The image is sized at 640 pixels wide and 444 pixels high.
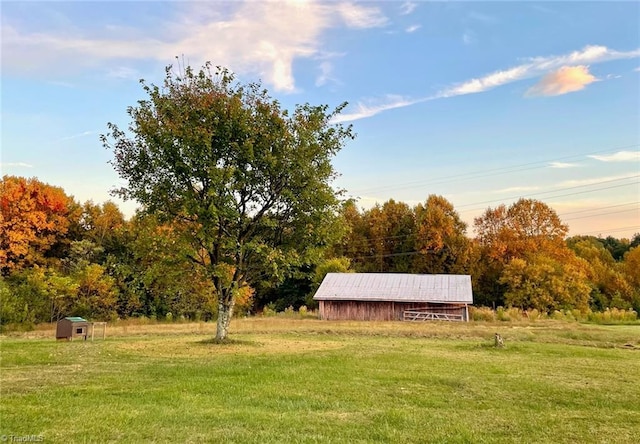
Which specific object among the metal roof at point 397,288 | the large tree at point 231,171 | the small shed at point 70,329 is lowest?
the small shed at point 70,329

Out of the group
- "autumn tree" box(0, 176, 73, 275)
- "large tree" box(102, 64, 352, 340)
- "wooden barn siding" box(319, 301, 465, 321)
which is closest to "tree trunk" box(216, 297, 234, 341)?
"large tree" box(102, 64, 352, 340)

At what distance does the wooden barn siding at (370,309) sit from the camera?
4463 centimetres

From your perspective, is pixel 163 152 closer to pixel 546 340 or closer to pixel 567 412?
pixel 567 412

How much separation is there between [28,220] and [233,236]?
31985mm

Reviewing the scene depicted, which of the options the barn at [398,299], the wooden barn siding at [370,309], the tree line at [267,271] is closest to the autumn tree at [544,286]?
the tree line at [267,271]

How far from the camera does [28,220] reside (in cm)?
4212

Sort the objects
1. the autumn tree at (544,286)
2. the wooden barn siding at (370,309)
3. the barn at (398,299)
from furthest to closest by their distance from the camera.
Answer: the autumn tree at (544,286), the wooden barn siding at (370,309), the barn at (398,299)

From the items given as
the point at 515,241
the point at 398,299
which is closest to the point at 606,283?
the point at 515,241

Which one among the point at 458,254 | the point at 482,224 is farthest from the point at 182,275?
the point at 482,224

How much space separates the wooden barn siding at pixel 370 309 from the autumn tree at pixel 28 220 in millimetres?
26641

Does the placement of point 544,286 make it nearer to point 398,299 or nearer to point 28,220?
point 398,299

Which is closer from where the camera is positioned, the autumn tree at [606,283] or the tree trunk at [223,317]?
the tree trunk at [223,317]

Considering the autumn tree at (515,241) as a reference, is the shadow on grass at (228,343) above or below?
below

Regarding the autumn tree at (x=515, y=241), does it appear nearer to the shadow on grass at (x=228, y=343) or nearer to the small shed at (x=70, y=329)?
the shadow on grass at (x=228, y=343)
